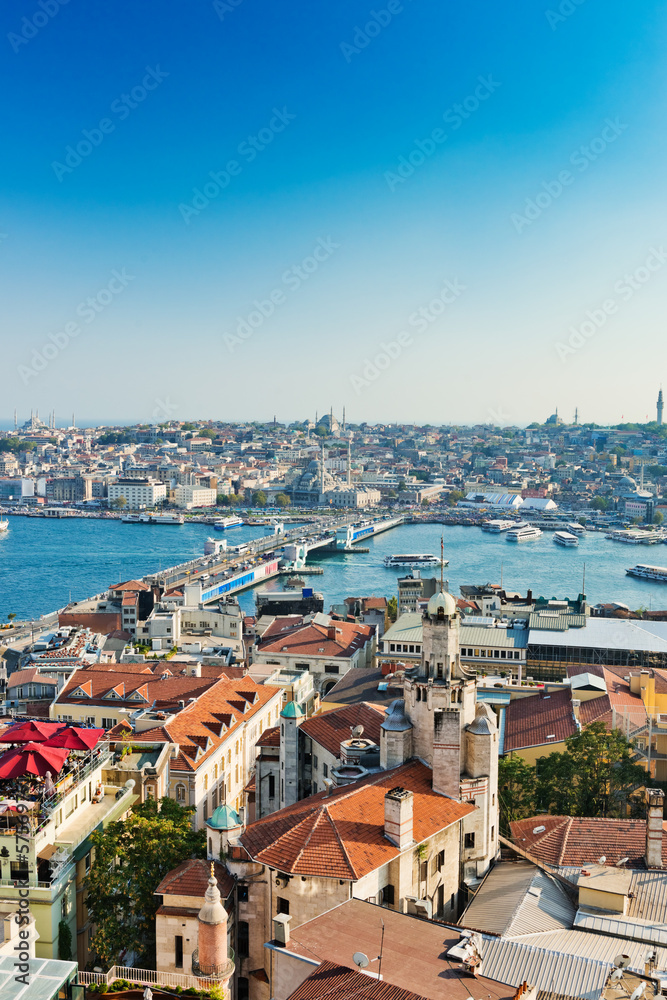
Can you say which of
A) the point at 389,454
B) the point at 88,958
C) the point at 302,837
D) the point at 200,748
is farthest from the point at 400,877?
the point at 389,454

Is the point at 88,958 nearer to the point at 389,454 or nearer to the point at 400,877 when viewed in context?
the point at 400,877

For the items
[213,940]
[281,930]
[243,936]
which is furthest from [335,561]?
[213,940]

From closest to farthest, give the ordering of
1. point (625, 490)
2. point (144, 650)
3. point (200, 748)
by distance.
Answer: point (200, 748), point (144, 650), point (625, 490)

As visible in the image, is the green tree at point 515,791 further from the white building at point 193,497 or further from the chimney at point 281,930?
the white building at point 193,497

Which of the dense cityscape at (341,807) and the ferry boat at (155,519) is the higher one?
the dense cityscape at (341,807)

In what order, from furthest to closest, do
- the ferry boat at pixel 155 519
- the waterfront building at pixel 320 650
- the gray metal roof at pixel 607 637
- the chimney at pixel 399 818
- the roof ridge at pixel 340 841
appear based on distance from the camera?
1. the ferry boat at pixel 155 519
2. the gray metal roof at pixel 607 637
3. the waterfront building at pixel 320 650
4. the chimney at pixel 399 818
5. the roof ridge at pixel 340 841

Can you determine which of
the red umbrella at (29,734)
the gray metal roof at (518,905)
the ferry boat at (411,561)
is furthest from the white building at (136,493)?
the gray metal roof at (518,905)
